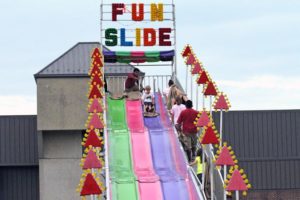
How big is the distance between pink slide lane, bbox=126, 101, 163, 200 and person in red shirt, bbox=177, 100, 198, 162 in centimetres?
120

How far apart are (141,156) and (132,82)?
688 cm

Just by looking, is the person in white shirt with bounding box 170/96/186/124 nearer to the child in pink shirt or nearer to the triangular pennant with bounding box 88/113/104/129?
the child in pink shirt

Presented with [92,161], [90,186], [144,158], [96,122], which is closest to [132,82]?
[144,158]

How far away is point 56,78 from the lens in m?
43.9

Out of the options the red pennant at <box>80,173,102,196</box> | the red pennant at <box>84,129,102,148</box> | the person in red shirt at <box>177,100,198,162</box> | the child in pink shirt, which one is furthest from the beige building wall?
the red pennant at <box>80,173,102,196</box>

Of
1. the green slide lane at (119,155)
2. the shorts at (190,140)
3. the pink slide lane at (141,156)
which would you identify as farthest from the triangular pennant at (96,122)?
the shorts at (190,140)

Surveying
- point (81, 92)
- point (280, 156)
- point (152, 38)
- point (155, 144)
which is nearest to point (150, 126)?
point (155, 144)

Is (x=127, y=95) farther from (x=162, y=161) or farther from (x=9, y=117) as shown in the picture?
(x=9, y=117)

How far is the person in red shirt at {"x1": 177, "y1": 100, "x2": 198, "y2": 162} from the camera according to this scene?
29.0 meters

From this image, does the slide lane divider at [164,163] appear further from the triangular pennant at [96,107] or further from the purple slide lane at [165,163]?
the triangular pennant at [96,107]

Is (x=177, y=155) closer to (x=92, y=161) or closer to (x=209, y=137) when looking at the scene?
(x=209, y=137)

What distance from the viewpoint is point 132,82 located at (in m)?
36.4

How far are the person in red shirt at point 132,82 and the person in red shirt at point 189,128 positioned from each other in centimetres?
720

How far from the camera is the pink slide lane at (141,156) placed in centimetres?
2717
